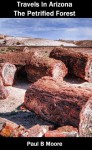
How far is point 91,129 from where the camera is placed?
6.29m

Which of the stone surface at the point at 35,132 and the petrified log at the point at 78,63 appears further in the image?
the petrified log at the point at 78,63

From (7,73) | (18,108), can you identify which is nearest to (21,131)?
(18,108)

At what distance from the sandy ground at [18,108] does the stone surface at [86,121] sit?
94 centimetres

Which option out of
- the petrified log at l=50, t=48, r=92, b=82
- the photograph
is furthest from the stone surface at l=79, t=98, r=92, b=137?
the petrified log at l=50, t=48, r=92, b=82

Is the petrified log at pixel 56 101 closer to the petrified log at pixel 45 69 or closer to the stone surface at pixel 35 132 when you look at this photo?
the stone surface at pixel 35 132

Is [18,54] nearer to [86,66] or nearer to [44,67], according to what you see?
[44,67]

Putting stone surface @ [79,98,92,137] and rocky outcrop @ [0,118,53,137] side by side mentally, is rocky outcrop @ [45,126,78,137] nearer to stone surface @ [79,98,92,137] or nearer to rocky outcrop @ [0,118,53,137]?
rocky outcrop @ [0,118,53,137]

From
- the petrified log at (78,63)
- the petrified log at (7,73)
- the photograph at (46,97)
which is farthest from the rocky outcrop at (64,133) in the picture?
the petrified log at (7,73)

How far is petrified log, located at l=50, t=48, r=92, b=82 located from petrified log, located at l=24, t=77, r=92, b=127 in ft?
8.75

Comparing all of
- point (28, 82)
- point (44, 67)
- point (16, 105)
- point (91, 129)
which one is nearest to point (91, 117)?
point (91, 129)

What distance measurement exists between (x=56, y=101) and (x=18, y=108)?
1.83 meters

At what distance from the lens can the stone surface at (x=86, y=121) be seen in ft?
20.0

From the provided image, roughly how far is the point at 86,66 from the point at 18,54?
104 inches

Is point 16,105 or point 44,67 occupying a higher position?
point 44,67
